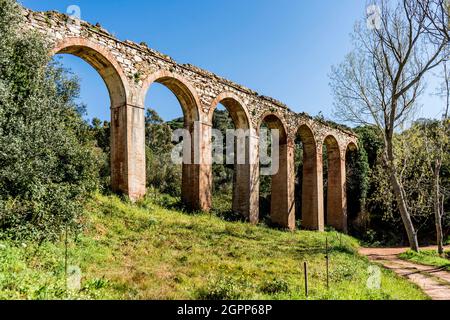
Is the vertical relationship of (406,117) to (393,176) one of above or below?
above

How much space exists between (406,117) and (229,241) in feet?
31.1

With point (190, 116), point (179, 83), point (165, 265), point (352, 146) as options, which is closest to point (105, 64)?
point (179, 83)

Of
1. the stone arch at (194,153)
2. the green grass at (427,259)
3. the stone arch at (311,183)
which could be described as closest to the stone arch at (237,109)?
the stone arch at (194,153)

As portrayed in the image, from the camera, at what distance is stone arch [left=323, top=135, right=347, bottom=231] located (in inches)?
858

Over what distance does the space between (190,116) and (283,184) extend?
→ 20.8ft

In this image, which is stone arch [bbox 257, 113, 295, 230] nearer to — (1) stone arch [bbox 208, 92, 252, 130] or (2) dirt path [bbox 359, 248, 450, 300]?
(1) stone arch [bbox 208, 92, 252, 130]

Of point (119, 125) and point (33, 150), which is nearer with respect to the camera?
point (33, 150)

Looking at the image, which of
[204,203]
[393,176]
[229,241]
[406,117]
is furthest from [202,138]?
[406,117]

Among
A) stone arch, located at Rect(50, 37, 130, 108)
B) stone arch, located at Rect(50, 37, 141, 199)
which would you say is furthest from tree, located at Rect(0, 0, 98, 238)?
stone arch, located at Rect(50, 37, 141, 199)

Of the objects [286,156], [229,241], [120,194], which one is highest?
[286,156]

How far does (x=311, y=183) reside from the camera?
2009 centimetres

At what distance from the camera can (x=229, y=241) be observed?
32.7 feet

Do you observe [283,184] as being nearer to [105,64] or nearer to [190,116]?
[190,116]
